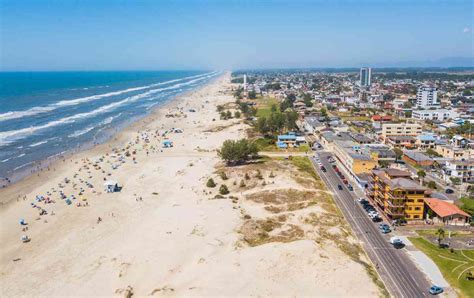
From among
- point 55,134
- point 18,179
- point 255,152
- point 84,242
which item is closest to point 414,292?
point 84,242

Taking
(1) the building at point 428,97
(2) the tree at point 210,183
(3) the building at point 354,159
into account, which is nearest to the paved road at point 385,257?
(3) the building at point 354,159

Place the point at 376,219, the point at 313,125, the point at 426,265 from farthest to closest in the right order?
the point at 313,125
the point at 376,219
the point at 426,265

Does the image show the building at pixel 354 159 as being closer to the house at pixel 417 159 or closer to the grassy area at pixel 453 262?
the house at pixel 417 159

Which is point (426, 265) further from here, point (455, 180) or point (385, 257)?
point (455, 180)

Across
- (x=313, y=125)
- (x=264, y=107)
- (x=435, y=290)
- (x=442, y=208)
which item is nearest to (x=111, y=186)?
(x=435, y=290)

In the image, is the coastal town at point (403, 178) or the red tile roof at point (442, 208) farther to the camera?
the red tile roof at point (442, 208)

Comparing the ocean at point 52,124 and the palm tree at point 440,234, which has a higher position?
the ocean at point 52,124
